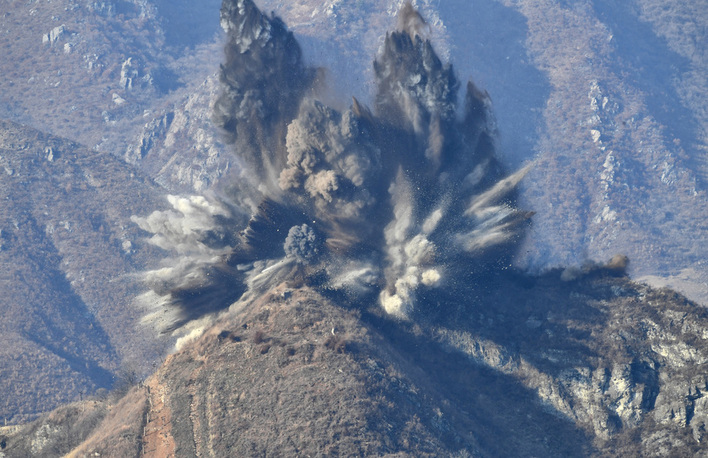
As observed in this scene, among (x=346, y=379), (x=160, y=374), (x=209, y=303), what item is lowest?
(x=346, y=379)

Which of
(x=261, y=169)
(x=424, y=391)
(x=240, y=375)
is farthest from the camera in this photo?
(x=261, y=169)

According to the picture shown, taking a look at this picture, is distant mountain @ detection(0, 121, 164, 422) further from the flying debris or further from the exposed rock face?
the exposed rock face

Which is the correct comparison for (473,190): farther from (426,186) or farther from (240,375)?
(240,375)

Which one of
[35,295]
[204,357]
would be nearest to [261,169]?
[204,357]

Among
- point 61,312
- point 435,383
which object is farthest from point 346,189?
point 61,312

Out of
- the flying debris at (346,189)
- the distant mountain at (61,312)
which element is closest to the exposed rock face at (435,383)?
the flying debris at (346,189)

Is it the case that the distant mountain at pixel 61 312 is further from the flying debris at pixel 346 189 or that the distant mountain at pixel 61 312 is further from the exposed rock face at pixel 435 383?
the exposed rock face at pixel 435 383

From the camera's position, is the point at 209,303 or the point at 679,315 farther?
the point at 209,303
